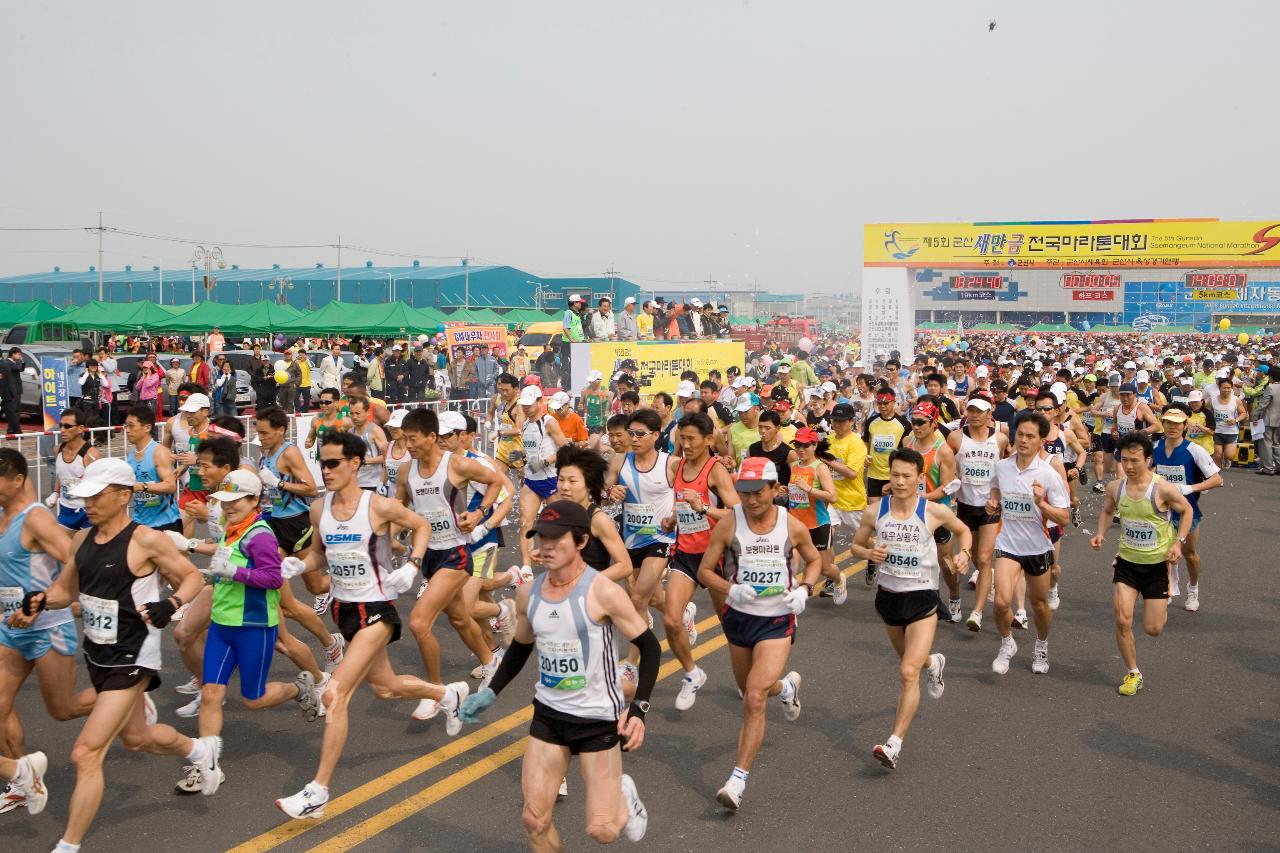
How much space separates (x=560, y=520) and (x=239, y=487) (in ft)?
7.88

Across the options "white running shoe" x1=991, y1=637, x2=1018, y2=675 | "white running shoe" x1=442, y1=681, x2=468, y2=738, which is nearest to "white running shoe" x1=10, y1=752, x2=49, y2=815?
"white running shoe" x1=442, y1=681, x2=468, y2=738

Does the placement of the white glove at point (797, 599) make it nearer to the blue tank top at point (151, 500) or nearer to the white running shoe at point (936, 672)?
the white running shoe at point (936, 672)

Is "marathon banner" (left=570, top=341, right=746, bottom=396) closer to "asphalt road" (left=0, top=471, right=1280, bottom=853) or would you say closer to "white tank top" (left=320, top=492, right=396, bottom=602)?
"asphalt road" (left=0, top=471, right=1280, bottom=853)

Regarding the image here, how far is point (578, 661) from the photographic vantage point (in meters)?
4.69

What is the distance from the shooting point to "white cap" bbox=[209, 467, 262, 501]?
6.12 metres

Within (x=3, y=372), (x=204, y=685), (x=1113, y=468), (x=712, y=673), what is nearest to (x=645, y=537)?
(x=712, y=673)

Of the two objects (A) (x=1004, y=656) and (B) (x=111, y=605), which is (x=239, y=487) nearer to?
(B) (x=111, y=605)

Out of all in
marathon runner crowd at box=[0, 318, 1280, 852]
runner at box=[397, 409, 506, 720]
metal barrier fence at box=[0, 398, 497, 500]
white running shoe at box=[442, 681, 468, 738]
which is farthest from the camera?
metal barrier fence at box=[0, 398, 497, 500]

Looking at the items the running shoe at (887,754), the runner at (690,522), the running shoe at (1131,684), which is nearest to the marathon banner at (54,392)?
the runner at (690,522)

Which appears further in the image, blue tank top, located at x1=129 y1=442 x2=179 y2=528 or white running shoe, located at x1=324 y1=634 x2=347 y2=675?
blue tank top, located at x1=129 y1=442 x2=179 y2=528

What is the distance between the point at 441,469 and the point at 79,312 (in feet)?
106

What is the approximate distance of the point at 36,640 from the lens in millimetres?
5770

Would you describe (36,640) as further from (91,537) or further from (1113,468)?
(1113,468)

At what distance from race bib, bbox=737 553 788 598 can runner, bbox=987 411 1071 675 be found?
3.00 m
